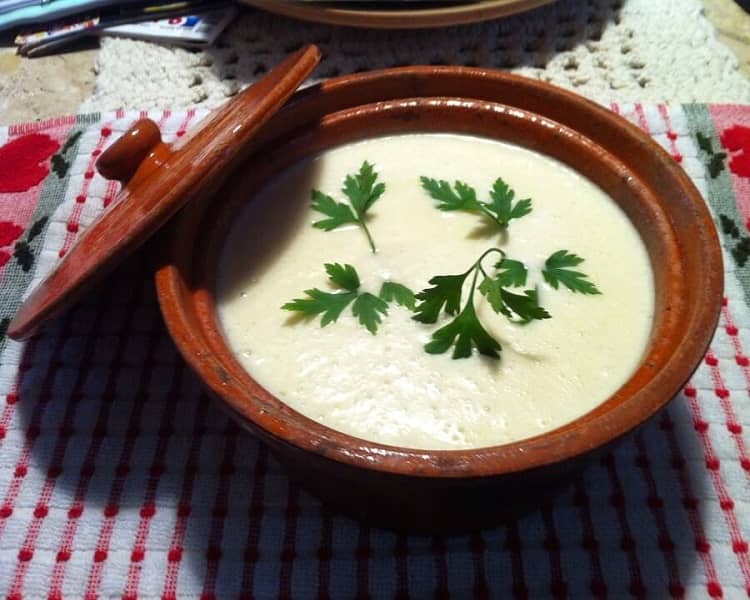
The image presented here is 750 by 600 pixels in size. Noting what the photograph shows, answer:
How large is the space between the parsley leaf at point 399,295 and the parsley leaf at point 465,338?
7 cm

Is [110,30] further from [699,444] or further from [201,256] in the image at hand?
[699,444]

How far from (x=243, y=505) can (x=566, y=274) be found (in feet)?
1.76

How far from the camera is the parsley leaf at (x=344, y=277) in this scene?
1035 millimetres

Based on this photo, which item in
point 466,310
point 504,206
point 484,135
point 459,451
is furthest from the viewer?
point 484,135

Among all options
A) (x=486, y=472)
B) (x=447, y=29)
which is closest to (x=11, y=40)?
(x=447, y=29)

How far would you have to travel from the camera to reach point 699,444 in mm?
1040

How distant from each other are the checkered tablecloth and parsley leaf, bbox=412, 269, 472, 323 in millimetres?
284

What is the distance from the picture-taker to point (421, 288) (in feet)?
3.44

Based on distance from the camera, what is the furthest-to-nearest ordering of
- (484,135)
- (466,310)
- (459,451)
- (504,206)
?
(484,135) < (504,206) < (466,310) < (459,451)

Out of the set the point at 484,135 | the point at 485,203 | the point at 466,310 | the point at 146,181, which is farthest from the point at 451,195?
the point at 146,181

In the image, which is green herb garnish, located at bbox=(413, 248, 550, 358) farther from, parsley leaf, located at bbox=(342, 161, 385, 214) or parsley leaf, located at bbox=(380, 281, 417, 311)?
parsley leaf, located at bbox=(342, 161, 385, 214)

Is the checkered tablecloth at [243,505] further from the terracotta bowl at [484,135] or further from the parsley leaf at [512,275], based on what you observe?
the parsley leaf at [512,275]

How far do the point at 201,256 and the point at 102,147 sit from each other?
519mm

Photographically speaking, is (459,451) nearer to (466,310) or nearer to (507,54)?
(466,310)
